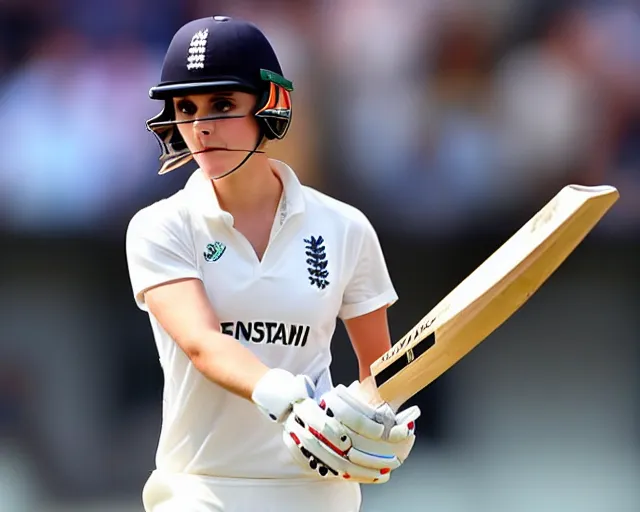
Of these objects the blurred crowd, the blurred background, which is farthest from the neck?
the blurred crowd

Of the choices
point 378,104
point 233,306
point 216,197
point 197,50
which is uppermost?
point 197,50

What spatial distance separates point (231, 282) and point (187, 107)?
343mm

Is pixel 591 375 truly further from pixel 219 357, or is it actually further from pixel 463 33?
pixel 219 357

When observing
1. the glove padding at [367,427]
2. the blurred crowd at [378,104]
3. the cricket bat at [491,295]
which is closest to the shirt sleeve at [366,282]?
the cricket bat at [491,295]

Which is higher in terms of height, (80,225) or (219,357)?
(219,357)

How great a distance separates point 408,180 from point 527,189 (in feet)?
1.50

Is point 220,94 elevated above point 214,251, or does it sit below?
above

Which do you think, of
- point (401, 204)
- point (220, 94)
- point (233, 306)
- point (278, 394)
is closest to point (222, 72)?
point (220, 94)

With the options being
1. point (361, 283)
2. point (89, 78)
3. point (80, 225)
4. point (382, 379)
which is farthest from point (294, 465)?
point (89, 78)

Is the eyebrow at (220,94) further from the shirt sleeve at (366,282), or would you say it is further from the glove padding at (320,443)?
the glove padding at (320,443)

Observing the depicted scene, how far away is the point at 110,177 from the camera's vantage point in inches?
176

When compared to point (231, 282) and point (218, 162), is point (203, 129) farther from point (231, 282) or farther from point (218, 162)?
point (231, 282)

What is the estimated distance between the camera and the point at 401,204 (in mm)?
4527

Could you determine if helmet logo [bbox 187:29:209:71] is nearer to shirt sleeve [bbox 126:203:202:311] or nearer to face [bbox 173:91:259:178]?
face [bbox 173:91:259:178]
